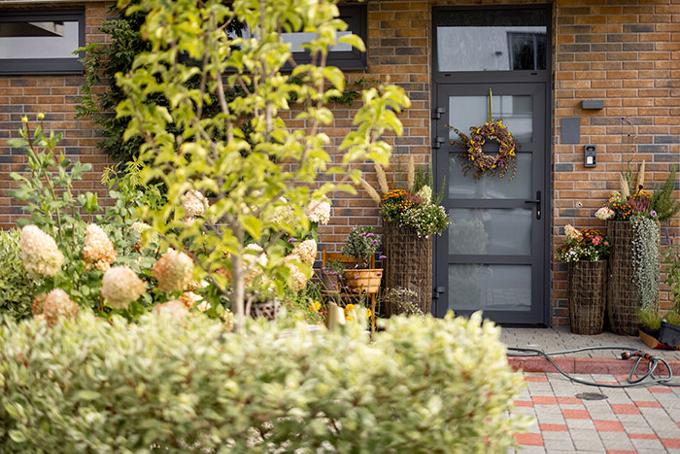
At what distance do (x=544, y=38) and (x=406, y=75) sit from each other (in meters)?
1.28

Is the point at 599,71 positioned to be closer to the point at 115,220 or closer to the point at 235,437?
the point at 115,220

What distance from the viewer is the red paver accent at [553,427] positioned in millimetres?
5000

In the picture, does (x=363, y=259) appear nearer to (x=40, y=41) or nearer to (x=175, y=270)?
(x=40, y=41)

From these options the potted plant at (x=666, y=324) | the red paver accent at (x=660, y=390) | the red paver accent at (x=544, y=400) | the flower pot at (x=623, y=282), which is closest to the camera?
the red paver accent at (x=544, y=400)

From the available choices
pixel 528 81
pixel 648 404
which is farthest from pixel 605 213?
pixel 648 404

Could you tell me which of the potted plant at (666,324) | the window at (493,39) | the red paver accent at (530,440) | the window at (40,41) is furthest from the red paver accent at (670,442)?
the window at (40,41)

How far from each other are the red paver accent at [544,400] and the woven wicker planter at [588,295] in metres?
1.87

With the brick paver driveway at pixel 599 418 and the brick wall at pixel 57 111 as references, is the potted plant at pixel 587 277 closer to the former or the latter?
the brick paver driveway at pixel 599 418

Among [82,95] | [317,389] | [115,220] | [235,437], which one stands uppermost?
[82,95]

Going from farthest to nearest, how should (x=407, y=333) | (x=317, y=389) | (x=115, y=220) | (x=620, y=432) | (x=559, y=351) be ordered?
(x=559, y=351) < (x=620, y=432) < (x=115, y=220) < (x=407, y=333) < (x=317, y=389)

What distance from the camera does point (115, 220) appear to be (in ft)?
14.3

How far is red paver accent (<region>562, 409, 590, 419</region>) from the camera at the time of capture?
17.4ft

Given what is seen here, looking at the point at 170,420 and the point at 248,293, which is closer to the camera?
the point at 170,420

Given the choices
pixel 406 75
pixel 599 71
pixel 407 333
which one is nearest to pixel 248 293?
pixel 407 333
